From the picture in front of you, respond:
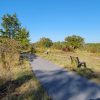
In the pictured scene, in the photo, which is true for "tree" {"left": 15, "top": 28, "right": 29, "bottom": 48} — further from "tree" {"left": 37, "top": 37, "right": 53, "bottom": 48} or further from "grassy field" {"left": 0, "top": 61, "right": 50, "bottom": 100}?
"grassy field" {"left": 0, "top": 61, "right": 50, "bottom": 100}

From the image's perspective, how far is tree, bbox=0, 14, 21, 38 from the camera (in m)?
46.7

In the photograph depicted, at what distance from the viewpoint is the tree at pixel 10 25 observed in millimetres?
46656

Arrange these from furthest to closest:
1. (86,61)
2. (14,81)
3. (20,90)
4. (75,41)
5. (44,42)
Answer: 1. (44,42)
2. (75,41)
3. (86,61)
4. (14,81)
5. (20,90)

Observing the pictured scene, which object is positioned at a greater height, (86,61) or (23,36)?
(23,36)

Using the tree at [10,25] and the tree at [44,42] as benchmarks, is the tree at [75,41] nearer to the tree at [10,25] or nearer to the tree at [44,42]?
the tree at [44,42]

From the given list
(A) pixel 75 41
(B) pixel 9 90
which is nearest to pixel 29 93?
(B) pixel 9 90

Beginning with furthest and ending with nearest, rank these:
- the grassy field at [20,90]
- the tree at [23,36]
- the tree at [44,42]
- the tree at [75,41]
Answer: the tree at [44,42], the tree at [75,41], the tree at [23,36], the grassy field at [20,90]

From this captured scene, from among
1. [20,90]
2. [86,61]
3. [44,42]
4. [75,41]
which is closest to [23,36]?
[86,61]

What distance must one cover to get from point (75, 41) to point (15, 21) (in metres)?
24.1

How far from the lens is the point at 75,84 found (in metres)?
13.7

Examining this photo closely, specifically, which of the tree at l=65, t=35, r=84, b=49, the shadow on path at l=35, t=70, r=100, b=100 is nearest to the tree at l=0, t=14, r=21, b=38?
the tree at l=65, t=35, r=84, b=49

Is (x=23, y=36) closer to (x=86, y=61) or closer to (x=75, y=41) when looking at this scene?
(x=86, y=61)

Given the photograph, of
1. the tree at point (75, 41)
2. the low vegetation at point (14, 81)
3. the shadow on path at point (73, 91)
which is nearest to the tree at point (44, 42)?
the tree at point (75, 41)

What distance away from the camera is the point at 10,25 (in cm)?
4734
